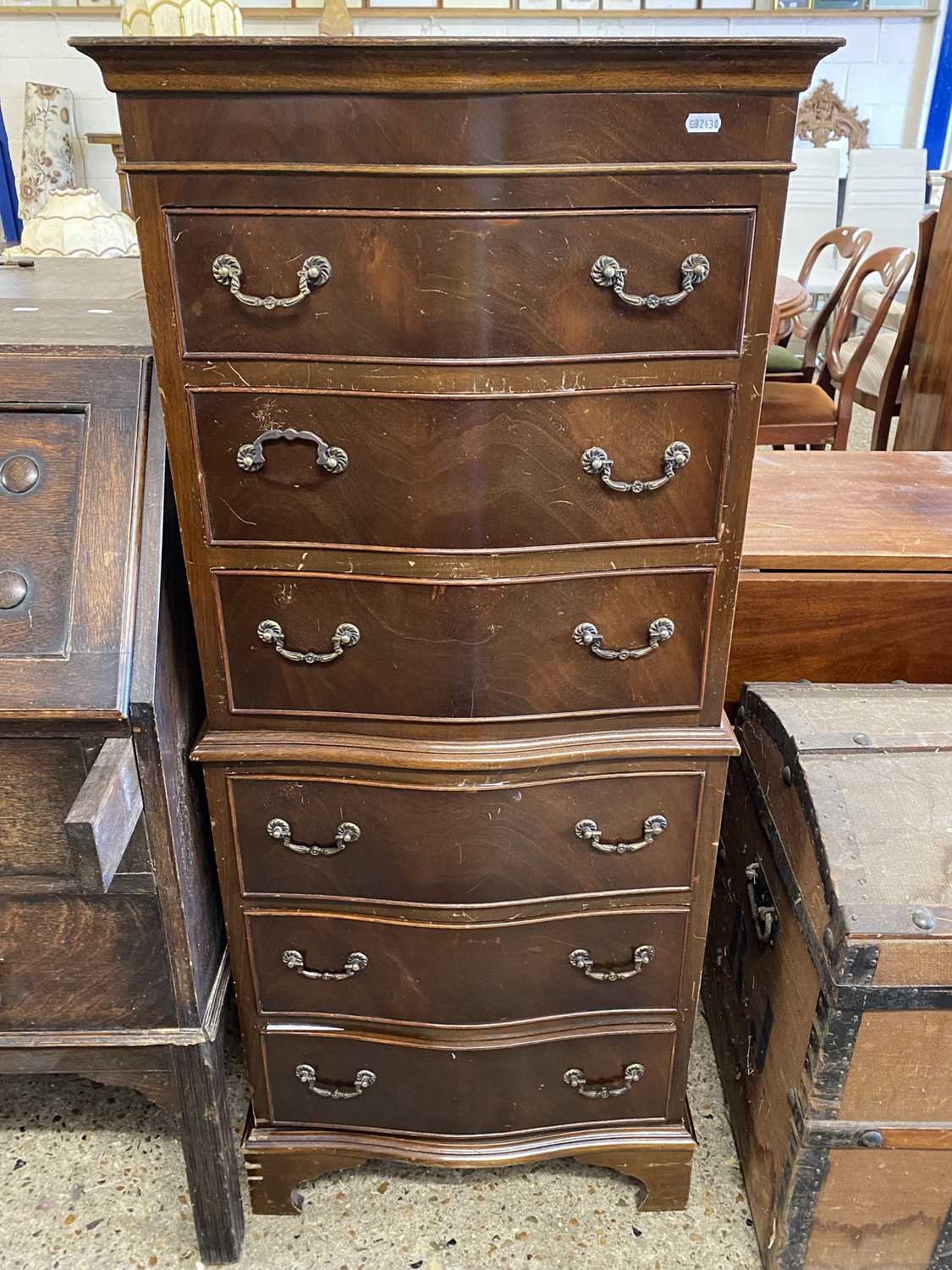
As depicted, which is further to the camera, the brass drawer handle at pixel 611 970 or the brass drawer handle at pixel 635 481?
the brass drawer handle at pixel 611 970

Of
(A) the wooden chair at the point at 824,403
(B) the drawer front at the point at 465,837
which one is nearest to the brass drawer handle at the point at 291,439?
(B) the drawer front at the point at 465,837

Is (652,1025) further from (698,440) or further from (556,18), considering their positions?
(556,18)

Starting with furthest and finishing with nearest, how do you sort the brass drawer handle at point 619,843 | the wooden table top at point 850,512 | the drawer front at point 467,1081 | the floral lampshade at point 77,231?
the floral lampshade at point 77,231 → the wooden table top at point 850,512 → the drawer front at point 467,1081 → the brass drawer handle at point 619,843

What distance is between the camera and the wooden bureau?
0.94 meters

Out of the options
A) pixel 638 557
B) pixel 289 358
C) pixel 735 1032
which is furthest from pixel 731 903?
pixel 289 358

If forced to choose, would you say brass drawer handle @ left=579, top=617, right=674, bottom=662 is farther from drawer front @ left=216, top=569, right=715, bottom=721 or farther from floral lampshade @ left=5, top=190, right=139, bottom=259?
floral lampshade @ left=5, top=190, right=139, bottom=259

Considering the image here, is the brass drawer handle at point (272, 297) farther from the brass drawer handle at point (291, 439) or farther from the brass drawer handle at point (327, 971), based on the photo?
the brass drawer handle at point (327, 971)

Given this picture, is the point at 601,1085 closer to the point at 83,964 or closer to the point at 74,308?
the point at 83,964

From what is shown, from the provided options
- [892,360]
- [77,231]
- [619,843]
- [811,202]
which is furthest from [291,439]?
[811,202]

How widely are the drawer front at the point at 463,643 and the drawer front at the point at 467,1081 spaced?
529mm

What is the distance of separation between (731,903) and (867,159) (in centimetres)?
593

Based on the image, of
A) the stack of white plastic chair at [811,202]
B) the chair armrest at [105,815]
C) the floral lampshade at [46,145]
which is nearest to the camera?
the chair armrest at [105,815]

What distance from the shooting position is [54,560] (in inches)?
43.6

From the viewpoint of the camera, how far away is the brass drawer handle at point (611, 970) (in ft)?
4.40
